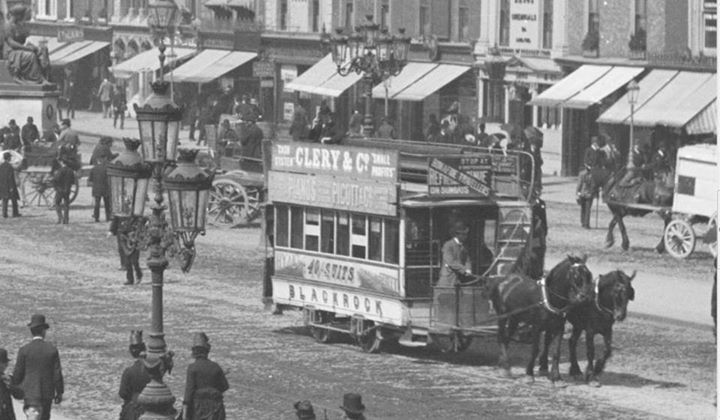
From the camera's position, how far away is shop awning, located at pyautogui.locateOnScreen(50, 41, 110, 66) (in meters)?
85.0

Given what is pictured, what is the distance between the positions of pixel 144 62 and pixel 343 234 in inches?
1914

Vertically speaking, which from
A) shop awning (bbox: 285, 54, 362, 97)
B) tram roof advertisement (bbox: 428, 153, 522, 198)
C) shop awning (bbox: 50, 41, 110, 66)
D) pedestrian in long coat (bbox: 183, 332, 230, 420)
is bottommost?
pedestrian in long coat (bbox: 183, 332, 230, 420)

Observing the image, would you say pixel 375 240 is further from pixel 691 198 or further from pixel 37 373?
pixel 691 198

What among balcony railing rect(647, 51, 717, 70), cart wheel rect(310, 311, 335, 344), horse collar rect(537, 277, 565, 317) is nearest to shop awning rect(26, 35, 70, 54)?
balcony railing rect(647, 51, 717, 70)

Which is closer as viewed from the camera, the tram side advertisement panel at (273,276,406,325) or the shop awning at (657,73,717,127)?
the tram side advertisement panel at (273,276,406,325)

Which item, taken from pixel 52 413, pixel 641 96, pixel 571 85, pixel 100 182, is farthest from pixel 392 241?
pixel 571 85

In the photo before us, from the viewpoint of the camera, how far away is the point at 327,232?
31.1m

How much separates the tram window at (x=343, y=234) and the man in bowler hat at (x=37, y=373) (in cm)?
759

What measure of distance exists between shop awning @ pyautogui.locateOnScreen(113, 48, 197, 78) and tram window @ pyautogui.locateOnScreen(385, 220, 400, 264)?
151 ft

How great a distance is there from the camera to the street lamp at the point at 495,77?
60719 millimetres

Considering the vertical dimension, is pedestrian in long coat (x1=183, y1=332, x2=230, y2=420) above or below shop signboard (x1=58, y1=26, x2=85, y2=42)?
below

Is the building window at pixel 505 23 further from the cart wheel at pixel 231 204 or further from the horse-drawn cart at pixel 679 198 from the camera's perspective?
the horse-drawn cart at pixel 679 198

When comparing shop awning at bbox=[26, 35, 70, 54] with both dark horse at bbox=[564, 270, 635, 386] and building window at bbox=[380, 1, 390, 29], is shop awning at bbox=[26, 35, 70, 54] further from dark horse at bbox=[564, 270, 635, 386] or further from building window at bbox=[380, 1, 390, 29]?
dark horse at bbox=[564, 270, 635, 386]

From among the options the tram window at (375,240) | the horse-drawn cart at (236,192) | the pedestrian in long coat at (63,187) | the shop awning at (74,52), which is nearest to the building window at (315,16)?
the shop awning at (74,52)
